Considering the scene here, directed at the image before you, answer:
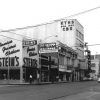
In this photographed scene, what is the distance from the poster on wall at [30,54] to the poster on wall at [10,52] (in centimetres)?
130

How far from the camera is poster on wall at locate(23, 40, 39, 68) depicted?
5844 cm

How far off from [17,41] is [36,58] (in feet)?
21.1

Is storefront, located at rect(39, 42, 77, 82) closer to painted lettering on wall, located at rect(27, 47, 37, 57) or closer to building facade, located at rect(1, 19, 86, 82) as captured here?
building facade, located at rect(1, 19, 86, 82)

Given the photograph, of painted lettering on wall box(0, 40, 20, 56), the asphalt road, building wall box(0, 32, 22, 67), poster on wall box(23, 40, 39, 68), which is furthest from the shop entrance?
the asphalt road

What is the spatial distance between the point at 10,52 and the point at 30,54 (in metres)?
4.62

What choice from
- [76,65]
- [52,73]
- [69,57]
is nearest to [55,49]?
[52,73]

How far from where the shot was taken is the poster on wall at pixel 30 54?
5844cm

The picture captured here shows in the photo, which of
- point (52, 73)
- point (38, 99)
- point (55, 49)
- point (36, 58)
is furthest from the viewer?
point (52, 73)

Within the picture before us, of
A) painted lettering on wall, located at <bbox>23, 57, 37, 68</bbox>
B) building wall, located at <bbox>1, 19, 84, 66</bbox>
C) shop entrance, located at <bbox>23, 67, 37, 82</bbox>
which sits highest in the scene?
building wall, located at <bbox>1, 19, 84, 66</bbox>

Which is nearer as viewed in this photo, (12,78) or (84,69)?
(12,78)

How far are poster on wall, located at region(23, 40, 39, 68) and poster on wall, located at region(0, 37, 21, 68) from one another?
1.30 meters

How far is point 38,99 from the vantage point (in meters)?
19.1

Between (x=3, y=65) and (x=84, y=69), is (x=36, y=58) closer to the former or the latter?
(x=3, y=65)

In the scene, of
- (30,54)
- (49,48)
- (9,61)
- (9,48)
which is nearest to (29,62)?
(30,54)
